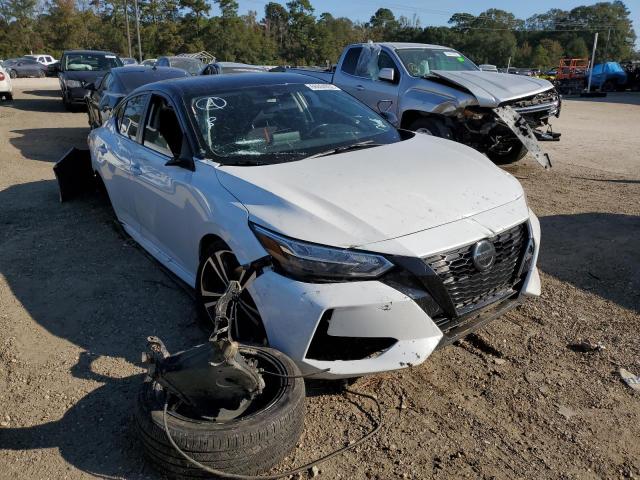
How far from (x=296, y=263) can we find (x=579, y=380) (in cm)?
176

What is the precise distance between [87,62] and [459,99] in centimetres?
1276

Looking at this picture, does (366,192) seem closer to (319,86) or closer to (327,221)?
(327,221)

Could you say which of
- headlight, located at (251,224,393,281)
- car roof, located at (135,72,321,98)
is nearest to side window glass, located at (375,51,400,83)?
car roof, located at (135,72,321,98)

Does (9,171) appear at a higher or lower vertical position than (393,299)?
lower

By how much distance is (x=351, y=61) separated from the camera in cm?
993

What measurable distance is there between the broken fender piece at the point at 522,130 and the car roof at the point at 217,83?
12.0ft

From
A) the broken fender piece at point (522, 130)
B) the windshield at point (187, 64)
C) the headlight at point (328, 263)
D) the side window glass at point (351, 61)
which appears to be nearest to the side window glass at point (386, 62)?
the side window glass at point (351, 61)

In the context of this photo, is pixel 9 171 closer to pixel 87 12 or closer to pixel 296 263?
pixel 296 263

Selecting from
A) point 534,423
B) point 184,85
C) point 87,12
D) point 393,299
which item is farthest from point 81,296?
point 87,12

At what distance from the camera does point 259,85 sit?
4324 mm

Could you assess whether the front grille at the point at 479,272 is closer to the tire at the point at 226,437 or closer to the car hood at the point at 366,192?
the car hood at the point at 366,192

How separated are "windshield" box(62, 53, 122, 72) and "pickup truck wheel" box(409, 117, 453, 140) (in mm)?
11516

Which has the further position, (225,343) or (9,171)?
(9,171)

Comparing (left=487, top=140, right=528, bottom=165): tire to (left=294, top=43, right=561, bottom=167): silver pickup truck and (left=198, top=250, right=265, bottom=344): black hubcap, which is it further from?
(left=198, top=250, right=265, bottom=344): black hubcap
